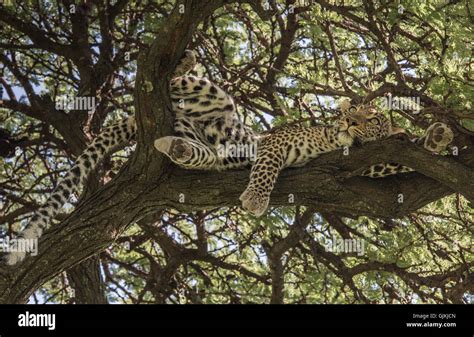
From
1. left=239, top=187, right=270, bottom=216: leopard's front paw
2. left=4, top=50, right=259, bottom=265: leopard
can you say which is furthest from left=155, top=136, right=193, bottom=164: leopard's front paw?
left=239, top=187, right=270, bottom=216: leopard's front paw

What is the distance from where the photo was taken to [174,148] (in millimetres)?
7383

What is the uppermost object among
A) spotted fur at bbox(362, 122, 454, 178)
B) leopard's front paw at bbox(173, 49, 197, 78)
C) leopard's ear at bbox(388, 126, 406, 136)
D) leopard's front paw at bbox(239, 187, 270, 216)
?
leopard's front paw at bbox(173, 49, 197, 78)

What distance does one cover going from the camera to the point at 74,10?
10.7 metres

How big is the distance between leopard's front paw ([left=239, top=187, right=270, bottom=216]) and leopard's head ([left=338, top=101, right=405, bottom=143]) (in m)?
1.29

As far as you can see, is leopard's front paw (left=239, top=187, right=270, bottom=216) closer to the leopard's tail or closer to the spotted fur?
the spotted fur

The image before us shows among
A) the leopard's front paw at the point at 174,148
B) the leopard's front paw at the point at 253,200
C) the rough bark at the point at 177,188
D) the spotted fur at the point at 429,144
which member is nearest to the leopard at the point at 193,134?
the leopard's front paw at the point at 174,148

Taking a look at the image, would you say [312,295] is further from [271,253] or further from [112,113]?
[112,113]

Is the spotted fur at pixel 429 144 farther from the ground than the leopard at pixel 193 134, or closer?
closer

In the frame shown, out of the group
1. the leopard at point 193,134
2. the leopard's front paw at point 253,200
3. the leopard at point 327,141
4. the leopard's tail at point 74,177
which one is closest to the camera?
the leopard's tail at point 74,177

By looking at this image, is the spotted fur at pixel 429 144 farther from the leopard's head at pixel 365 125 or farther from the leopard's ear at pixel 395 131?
the leopard's head at pixel 365 125

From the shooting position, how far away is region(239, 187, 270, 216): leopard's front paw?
7605 mm

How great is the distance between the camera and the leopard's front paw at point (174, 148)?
7359 millimetres
